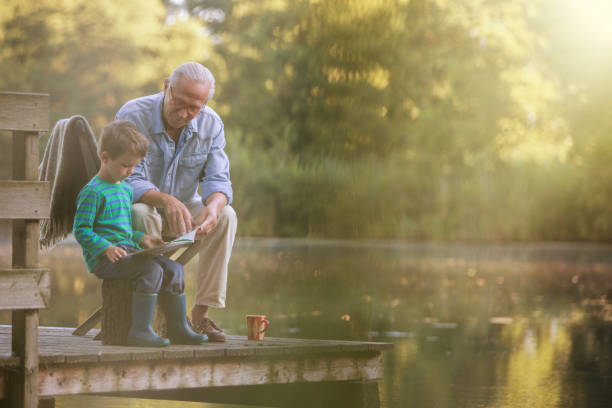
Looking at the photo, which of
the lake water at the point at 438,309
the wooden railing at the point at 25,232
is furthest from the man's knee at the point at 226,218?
the lake water at the point at 438,309

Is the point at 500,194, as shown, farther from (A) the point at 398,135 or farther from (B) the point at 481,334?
(B) the point at 481,334

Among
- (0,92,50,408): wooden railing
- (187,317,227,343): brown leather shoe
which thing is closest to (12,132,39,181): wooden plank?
(0,92,50,408): wooden railing

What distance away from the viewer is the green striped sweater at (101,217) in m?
4.25

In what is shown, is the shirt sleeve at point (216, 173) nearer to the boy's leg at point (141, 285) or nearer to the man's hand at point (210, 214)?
the man's hand at point (210, 214)

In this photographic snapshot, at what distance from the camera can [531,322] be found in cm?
1010

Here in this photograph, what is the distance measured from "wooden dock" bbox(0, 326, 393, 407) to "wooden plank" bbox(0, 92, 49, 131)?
0.78m

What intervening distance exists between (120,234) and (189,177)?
61 centimetres

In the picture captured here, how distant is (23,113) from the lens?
4.02m

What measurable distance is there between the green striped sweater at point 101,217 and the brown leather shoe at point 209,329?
58cm

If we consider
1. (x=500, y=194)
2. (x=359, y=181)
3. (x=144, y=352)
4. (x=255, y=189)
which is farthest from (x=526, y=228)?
(x=144, y=352)

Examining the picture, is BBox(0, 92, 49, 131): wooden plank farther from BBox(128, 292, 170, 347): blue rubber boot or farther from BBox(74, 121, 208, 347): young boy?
BBox(128, 292, 170, 347): blue rubber boot

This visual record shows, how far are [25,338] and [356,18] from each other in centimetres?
1735

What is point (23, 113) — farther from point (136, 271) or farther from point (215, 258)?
point (215, 258)

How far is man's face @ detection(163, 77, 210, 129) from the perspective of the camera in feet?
15.1
